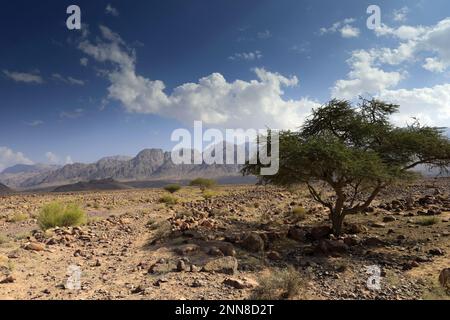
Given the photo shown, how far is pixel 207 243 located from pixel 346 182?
19.2 feet

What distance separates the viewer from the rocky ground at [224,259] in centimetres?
816

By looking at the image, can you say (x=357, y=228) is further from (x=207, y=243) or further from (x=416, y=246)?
(x=207, y=243)

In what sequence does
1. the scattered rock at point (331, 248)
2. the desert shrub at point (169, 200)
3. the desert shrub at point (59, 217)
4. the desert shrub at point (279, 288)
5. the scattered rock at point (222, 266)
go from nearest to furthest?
the desert shrub at point (279, 288) → the scattered rock at point (222, 266) → the scattered rock at point (331, 248) → the desert shrub at point (59, 217) → the desert shrub at point (169, 200)

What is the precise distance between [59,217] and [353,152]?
42.6 ft

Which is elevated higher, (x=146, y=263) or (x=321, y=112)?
(x=321, y=112)

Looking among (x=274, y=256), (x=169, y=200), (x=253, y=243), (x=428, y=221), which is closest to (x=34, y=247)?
(x=253, y=243)

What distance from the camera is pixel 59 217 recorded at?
1673cm

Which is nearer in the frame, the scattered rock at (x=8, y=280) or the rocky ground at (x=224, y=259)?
the rocky ground at (x=224, y=259)

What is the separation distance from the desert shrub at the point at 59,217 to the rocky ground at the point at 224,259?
4.63 feet

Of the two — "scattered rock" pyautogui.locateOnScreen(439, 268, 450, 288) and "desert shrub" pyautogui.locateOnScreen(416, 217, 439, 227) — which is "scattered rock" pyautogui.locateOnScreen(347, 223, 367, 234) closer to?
"desert shrub" pyautogui.locateOnScreen(416, 217, 439, 227)

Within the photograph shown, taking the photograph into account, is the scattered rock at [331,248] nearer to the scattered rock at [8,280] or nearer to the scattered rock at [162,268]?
the scattered rock at [162,268]

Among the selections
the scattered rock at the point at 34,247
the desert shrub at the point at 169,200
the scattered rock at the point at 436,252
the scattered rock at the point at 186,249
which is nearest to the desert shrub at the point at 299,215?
the scattered rock at the point at 436,252

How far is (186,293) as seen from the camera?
7.88 m
